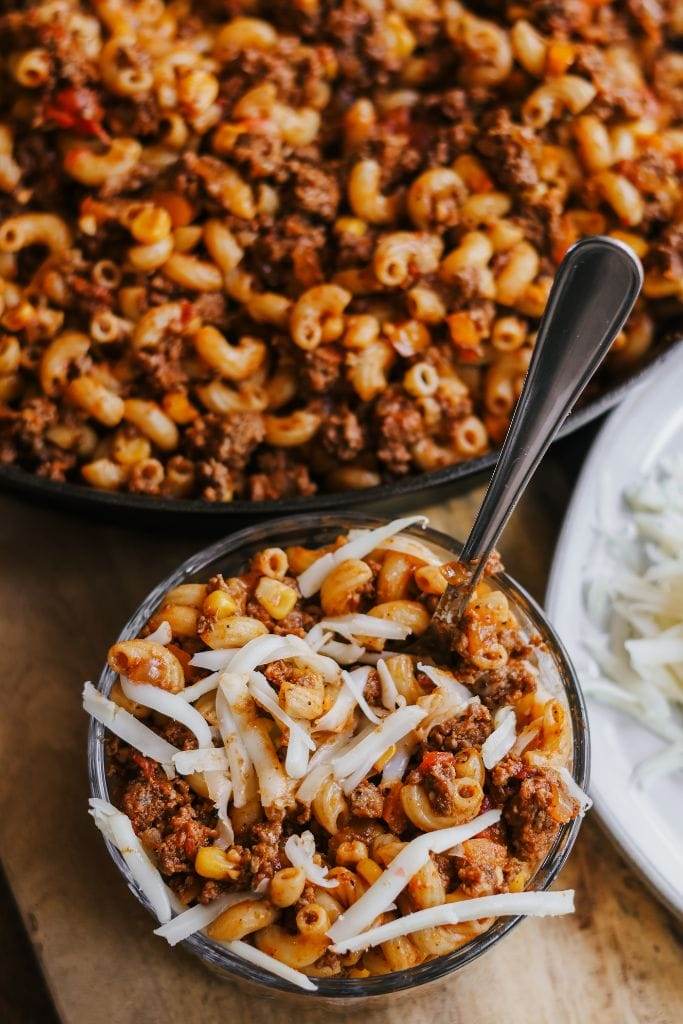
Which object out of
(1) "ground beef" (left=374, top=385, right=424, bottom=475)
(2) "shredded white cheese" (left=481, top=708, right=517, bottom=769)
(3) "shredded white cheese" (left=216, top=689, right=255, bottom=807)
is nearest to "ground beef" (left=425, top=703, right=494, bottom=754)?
(2) "shredded white cheese" (left=481, top=708, right=517, bottom=769)

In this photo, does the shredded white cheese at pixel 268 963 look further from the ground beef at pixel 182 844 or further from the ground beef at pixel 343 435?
the ground beef at pixel 343 435

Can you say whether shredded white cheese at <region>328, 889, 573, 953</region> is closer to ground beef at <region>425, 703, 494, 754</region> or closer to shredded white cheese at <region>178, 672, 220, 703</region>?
ground beef at <region>425, 703, 494, 754</region>

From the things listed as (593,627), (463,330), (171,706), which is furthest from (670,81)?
(171,706)

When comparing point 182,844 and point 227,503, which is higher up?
point 227,503

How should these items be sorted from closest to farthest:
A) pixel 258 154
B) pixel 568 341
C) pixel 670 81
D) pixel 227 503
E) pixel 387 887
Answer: pixel 568 341
pixel 387 887
pixel 227 503
pixel 258 154
pixel 670 81

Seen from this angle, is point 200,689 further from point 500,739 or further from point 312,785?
point 500,739
